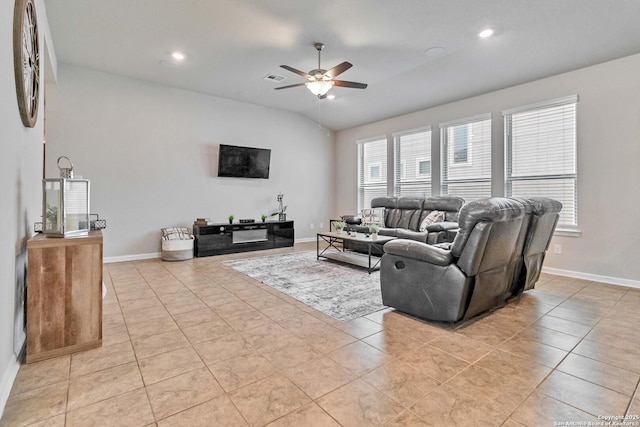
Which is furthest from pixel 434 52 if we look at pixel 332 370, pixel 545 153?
pixel 332 370

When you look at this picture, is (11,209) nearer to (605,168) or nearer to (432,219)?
(432,219)

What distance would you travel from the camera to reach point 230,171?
6598 mm

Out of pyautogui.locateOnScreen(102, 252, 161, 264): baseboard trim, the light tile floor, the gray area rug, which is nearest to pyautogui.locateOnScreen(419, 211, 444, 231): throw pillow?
the gray area rug

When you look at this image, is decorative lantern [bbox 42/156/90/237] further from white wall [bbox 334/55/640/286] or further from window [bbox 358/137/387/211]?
window [bbox 358/137/387/211]

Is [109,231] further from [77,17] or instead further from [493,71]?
[493,71]

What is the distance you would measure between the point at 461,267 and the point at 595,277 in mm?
3115

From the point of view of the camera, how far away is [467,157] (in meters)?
5.76

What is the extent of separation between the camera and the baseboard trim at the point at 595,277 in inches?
157

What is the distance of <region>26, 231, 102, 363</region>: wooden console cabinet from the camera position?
2072 mm

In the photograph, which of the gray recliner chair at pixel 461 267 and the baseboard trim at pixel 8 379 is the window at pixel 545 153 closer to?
the gray recliner chair at pixel 461 267

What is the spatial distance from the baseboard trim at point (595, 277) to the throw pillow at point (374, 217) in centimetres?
283

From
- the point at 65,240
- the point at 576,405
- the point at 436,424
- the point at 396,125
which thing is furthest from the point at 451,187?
the point at 65,240

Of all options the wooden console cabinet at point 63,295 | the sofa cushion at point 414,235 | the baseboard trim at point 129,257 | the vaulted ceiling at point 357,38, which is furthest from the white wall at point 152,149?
the wooden console cabinet at point 63,295

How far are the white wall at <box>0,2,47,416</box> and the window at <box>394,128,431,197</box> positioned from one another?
5.97m
